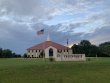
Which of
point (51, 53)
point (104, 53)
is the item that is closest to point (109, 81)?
point (104, 53)

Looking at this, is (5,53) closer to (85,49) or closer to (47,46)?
(47,46)

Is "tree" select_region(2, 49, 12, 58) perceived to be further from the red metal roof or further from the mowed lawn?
the mowed lawn

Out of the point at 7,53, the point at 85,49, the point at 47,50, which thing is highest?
the point at 47,50

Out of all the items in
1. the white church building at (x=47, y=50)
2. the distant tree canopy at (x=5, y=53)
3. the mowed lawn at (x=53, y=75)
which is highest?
the white church building at (x=47, y=50)

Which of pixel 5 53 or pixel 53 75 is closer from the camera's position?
pixel 53 75

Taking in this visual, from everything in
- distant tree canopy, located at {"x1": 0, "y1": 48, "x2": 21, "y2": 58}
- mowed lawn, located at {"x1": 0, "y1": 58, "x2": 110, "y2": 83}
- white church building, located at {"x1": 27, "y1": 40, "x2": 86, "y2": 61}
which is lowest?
mowed lawn, located at {"x1": 0, "y1": 58, "x2": 110, "y2": 83}

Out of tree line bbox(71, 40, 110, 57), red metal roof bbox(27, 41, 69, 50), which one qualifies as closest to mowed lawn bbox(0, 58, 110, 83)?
tree line bbox(71, 40, 110, 57)

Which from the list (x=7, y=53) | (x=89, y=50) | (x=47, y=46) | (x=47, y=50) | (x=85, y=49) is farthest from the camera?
(x=47, y=50)

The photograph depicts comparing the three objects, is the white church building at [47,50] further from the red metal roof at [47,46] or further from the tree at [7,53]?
the tree at [7,53]

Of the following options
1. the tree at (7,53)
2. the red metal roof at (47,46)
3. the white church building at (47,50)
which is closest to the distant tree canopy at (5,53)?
the tree at (7,53)

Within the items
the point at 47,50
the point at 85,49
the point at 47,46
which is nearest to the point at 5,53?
the point at 47,46

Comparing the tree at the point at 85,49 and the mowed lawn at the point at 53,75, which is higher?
the tree at the point at 85,49

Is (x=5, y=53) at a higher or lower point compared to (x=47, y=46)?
lower

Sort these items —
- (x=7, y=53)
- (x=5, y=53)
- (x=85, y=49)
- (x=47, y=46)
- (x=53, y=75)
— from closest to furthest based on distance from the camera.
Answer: (x=53, y=75) < (x=7, y=53) < (x=5, y=53) < (x=85, y=49) < (x=47, y=46)
